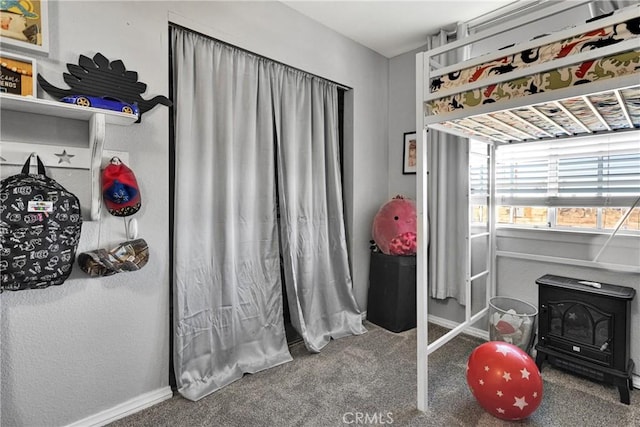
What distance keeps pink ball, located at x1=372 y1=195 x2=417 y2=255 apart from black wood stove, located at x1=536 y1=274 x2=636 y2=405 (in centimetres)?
97

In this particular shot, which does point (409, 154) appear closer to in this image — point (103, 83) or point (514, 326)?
point (514, 326)

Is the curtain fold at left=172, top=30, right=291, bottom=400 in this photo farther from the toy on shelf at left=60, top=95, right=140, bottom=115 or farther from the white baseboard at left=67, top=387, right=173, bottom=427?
the toy on shelf at left=60, top=95, right=140, bottom=115

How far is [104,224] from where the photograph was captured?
1.61 m

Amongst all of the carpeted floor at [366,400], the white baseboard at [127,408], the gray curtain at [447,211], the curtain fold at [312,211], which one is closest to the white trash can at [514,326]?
the carpeted floor at [366,400]

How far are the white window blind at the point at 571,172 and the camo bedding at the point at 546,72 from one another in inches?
48.3

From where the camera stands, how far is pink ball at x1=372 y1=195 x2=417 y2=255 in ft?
9.05

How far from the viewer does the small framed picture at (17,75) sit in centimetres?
128

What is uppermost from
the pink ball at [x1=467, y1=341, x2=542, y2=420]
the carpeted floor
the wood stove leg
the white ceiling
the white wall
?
the white ceiling

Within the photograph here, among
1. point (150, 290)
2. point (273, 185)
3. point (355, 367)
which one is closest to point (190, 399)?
point (150, 290)

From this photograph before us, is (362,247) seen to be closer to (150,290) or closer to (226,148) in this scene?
(226,148)

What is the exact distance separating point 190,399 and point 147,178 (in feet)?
4.18

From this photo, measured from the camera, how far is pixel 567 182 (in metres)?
2.31

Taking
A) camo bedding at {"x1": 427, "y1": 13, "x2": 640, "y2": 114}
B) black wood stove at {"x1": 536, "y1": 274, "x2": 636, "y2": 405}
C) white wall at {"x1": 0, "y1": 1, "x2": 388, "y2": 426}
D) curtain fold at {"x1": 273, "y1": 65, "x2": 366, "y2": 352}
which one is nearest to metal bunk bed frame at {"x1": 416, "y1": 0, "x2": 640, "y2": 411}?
camo bedding at {"x1": 427, "y1": 13, "x2": 640, "y2": 114}

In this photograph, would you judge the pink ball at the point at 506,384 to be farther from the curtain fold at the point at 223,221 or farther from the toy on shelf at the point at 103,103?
the toy on shelf at the point at 103,103
